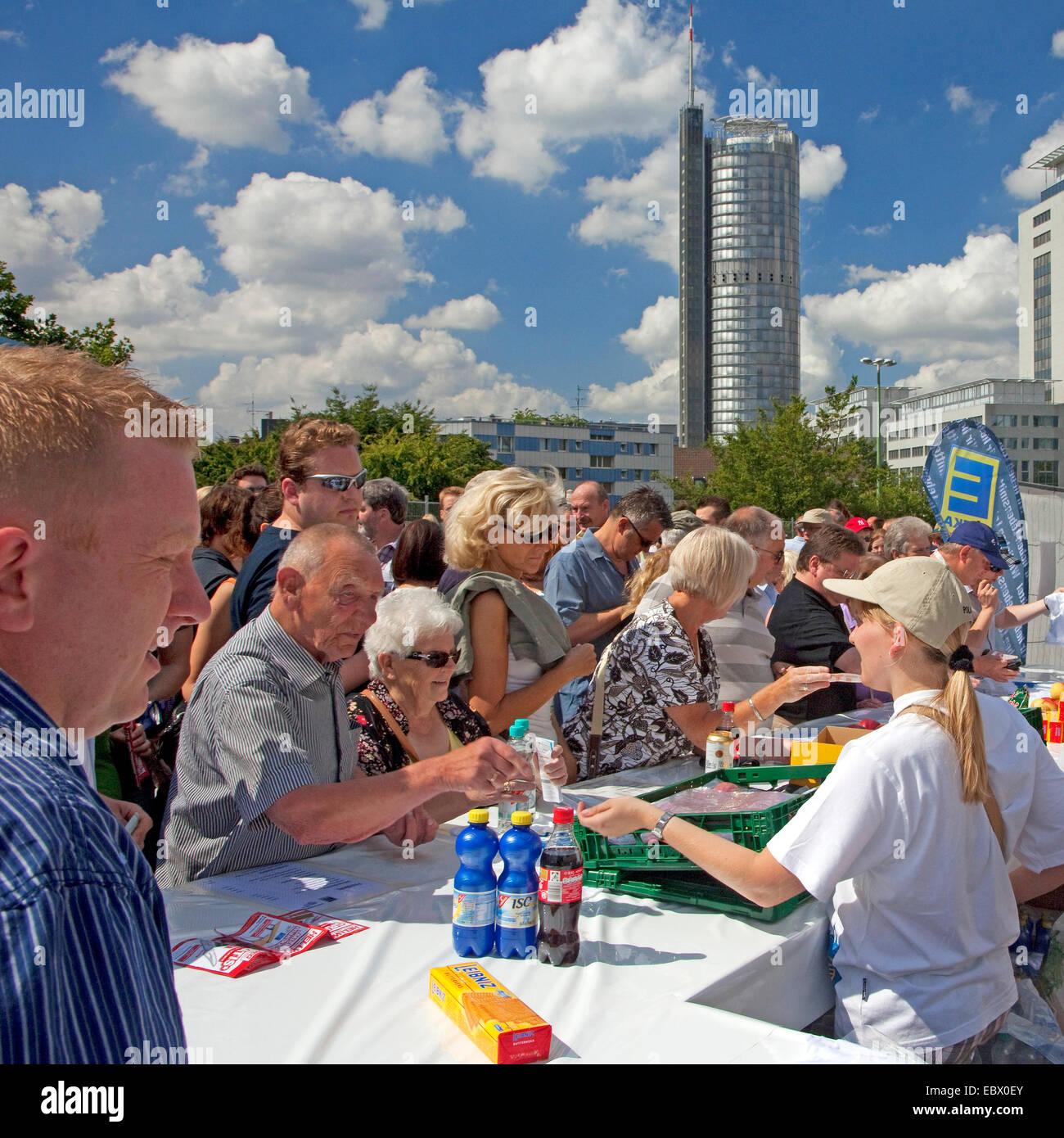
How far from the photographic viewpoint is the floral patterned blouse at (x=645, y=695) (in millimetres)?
3668

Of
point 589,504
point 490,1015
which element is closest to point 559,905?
point 490,1015

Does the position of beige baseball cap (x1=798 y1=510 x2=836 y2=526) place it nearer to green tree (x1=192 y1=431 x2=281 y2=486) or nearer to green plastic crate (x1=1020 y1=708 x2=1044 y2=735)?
green plastic crate (x1=1020 y1=708 x2=1044 y2=735)

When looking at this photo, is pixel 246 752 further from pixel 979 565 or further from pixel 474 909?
pixel 979 565

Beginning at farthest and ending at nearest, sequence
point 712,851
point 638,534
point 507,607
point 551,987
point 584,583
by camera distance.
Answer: point 638,534
point 584,583
point 507,607
point 712,851
point 551,987

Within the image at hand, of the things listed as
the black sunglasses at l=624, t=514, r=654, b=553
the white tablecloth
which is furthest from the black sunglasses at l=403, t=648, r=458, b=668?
the black sunglasses at l=624, t=514, r=654, b=553

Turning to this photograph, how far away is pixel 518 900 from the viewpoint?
6.62 feet

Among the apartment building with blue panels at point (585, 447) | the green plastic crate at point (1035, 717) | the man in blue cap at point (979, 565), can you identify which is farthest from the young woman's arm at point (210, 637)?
the apartment building with blue panels at point (585, 447)

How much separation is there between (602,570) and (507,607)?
191 cm

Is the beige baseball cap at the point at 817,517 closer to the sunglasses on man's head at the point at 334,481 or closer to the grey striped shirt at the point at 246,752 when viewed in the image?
the sunglasses on man's head at the point at 334,481

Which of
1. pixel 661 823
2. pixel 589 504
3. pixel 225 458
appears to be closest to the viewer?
pixel 661 823

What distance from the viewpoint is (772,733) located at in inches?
161

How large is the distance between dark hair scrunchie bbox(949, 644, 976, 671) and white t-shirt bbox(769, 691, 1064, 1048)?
259 millimetres

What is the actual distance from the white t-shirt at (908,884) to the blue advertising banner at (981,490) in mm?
7518
